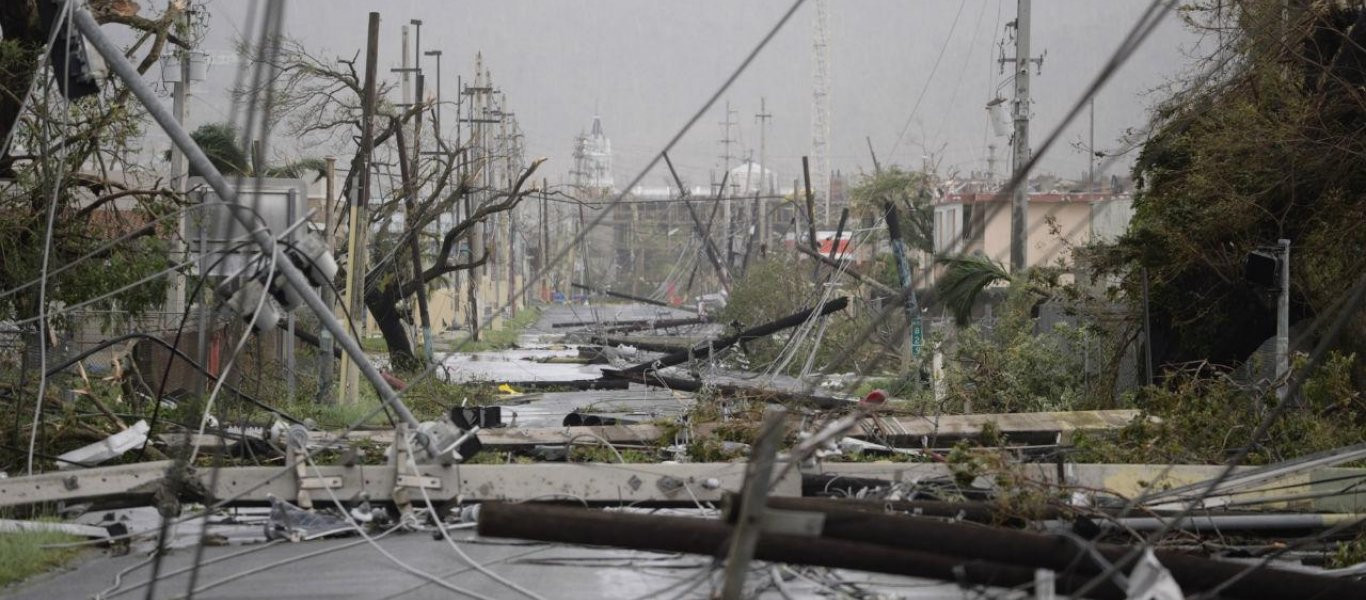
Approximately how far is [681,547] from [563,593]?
2645 millimetres

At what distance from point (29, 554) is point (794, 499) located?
178 inches

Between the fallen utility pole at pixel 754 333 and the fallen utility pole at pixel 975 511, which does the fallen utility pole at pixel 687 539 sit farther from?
the fallen utility pole at pixel 754 333

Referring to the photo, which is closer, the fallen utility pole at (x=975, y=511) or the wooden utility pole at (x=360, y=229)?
the fallen utility pole at (x=975, y=511)

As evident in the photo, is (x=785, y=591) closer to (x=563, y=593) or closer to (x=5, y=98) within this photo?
(x=563, y=593)

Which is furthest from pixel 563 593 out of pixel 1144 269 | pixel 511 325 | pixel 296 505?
pixel 511 325

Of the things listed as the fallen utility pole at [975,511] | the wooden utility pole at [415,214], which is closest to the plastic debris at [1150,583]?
the fallen utility pole at [975,511]

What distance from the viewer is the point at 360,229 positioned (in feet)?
71.3

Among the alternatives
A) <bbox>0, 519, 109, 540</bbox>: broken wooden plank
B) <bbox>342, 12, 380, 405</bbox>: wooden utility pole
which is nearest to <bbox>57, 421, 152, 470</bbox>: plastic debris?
<bbox>0, 519, 109, 540</bbox>: broken wooden plank

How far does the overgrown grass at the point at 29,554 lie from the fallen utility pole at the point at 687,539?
14.2ft

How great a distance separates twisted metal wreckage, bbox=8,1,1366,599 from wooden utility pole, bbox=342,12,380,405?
810 centimetres

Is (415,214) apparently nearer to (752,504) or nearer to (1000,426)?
(1000,426)

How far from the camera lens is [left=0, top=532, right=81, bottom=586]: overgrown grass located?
323 inches

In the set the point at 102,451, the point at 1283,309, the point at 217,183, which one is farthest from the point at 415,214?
the point at 217,183

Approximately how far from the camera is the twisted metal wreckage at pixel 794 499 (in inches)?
199
